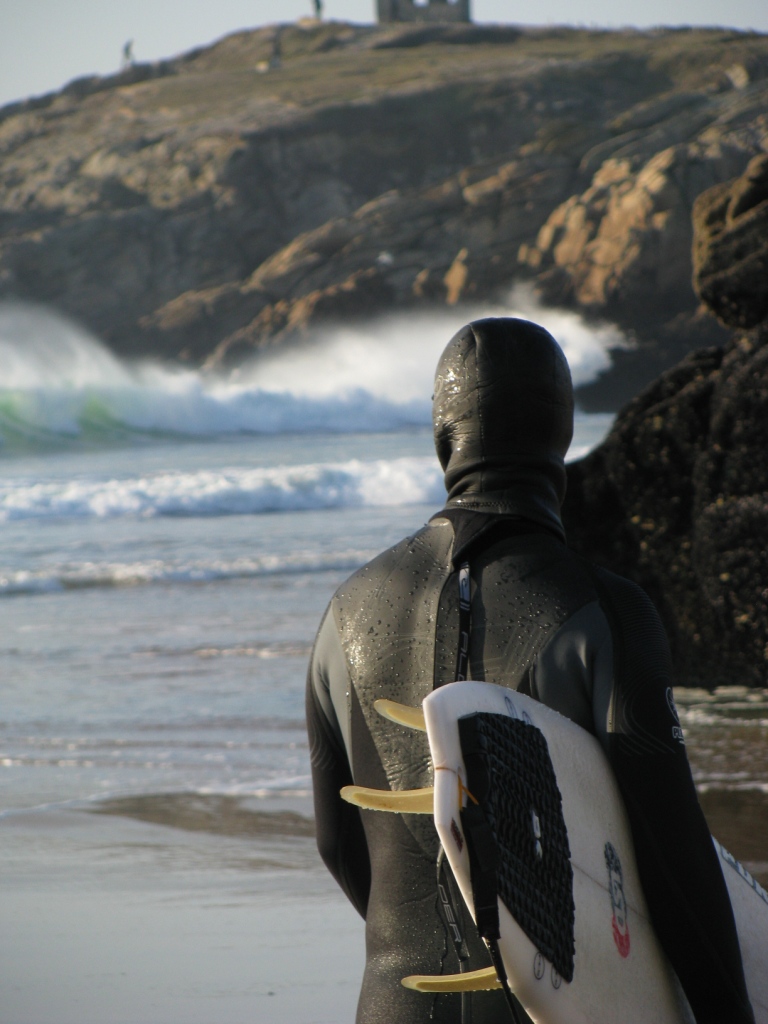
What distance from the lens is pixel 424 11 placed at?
93562 millimetres

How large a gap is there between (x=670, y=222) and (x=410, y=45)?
45.8 m

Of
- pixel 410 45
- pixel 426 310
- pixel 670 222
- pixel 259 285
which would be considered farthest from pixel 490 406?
pixel 410 45

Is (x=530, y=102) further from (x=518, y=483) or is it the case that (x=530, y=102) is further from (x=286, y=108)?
(x=518, y=483)

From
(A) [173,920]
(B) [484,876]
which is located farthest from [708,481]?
(B) [484,876]

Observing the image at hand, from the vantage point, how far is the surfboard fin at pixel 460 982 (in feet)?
3.77

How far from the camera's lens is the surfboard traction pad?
3.48 feet

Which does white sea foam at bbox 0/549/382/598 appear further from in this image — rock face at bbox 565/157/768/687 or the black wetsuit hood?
the black wetsuit hood

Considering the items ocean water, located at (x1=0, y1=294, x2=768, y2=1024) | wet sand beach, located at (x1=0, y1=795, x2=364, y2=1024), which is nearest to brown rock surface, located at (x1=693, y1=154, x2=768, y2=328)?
ocean water, located at (x1=0, y1=294, x2=768, y2=1024)

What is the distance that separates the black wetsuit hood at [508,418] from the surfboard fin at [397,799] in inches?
14.4

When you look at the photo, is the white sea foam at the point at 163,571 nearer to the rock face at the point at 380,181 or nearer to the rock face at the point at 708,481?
the rock face at the point at 708,481

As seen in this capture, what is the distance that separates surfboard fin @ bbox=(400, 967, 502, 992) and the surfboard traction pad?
75 millimetres

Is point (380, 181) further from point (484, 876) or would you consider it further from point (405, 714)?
point (484, 876)

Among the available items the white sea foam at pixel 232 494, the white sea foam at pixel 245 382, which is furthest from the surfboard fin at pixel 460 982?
the white sea foam at pixel 245 382

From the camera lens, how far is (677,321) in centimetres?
5084
